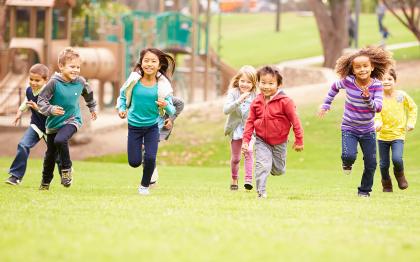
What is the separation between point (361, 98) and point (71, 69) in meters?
3.26

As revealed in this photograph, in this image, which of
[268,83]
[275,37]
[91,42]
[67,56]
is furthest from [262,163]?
[275,37]

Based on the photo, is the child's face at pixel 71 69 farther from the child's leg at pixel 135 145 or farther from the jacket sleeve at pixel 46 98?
the child's leg at pixel 135 145

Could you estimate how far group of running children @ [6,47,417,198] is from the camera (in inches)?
468

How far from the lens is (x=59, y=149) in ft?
41.0

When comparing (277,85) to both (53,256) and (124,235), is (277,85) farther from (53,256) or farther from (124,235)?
(53,256)

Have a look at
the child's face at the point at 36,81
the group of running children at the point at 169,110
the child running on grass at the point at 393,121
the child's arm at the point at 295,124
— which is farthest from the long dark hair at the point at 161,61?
the child running on grass at the point at 393,121

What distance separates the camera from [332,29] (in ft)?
130

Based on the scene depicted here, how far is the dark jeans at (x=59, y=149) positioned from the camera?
12.4m

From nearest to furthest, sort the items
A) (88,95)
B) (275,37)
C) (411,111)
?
1. (88,95)
2. (411,111)
3. (275,37)

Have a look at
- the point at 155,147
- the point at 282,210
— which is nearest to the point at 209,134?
the point at 155,147

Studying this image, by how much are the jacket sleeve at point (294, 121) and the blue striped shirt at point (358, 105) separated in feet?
2.50

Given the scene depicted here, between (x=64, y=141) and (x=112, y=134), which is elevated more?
(x=64, y=141)

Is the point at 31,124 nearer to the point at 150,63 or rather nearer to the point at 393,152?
the point at 150,63

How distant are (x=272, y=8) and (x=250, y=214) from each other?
84.0m
